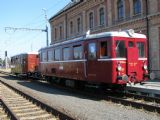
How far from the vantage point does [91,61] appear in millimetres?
16672

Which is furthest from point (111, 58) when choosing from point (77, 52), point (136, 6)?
point (136, 6)

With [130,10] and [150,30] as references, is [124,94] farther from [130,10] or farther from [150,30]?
[130,10]

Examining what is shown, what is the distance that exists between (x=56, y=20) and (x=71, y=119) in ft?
151

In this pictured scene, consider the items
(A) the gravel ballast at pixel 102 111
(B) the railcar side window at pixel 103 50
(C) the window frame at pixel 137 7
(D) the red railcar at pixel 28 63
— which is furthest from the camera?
(D) the red railcar at pixel 28 63

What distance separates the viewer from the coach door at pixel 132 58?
15750 mm

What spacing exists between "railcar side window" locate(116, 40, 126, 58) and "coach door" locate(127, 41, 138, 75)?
0.25 m

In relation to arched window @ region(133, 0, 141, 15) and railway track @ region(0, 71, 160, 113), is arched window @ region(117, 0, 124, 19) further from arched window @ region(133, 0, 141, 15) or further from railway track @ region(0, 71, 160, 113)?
railway track @ region(0, 71, 160, 113)

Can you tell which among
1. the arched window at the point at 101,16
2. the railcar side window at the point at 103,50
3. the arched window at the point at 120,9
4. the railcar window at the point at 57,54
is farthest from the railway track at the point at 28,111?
the arched window at the point at 101,16

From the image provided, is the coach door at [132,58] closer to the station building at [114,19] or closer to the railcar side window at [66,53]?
the railcar side window at [66,53]

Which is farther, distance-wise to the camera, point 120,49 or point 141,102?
point 120,49

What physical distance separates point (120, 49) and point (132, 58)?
80cm

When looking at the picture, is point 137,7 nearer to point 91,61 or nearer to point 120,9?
point 120,9

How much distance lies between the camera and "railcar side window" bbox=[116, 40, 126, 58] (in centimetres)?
1548

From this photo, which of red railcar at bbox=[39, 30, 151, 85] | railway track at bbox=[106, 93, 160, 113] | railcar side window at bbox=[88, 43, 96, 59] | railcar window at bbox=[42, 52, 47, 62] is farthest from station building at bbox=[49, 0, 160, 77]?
railway track at bbox=[106, 93, 160, 113]
